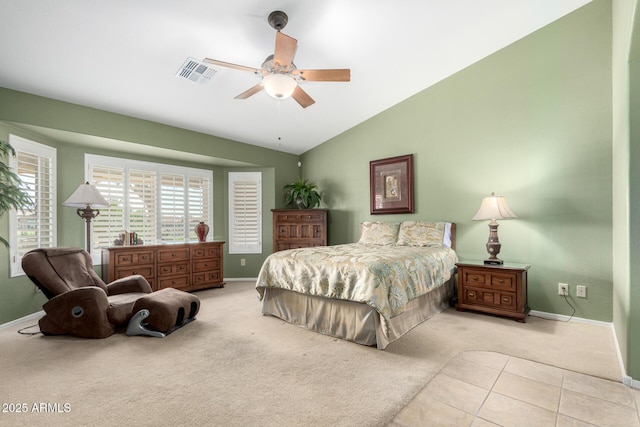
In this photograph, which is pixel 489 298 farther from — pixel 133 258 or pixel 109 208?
pixel 109 208

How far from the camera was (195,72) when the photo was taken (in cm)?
344

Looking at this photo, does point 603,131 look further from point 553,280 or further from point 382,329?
point 382,329

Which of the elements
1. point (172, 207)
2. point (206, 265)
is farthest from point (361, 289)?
point (172, 207)

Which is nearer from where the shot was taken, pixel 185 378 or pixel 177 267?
pixel 185 378

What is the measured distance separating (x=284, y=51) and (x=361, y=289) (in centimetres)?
218

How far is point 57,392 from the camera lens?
2014 mm

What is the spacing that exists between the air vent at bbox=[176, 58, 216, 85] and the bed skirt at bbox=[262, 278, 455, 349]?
2684 mm

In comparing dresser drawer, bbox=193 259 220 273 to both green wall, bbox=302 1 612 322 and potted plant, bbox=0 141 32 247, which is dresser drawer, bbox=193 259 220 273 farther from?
green wall, bbox=302 1 612 322

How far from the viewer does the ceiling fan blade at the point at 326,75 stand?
2783 millimetres

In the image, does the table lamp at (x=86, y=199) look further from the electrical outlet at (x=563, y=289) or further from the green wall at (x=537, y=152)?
the electrical outlet at (x=563, y=289)

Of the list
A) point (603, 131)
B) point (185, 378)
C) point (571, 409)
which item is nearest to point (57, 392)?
point (185, 378)

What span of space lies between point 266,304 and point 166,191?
3.00m

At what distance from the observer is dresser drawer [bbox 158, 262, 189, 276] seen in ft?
15.4

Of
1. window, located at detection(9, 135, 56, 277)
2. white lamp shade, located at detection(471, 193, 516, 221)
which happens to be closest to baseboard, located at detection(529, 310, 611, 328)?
white lamp shade, located at detection(471, 193, 516, 221)
